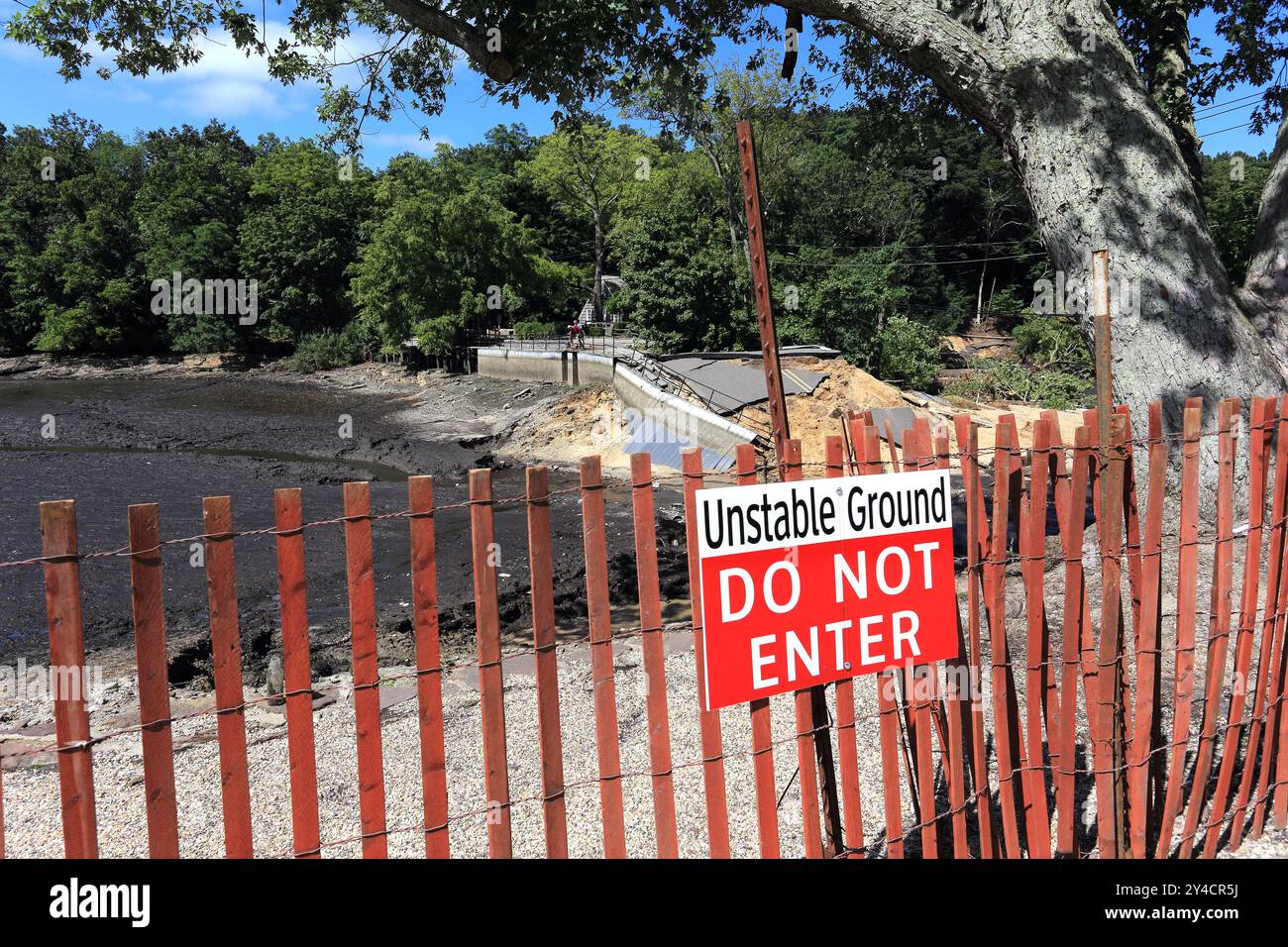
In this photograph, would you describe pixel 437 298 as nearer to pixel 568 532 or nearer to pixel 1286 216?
pixel 568 532

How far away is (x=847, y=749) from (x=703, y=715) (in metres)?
0.65

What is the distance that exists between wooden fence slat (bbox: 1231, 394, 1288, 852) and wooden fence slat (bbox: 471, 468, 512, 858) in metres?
3.44

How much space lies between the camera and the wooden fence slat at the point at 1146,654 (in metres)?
3.83

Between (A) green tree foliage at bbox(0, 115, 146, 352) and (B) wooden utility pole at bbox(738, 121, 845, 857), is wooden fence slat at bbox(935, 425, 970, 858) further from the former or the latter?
(A) green tree foliage at bbox(0, 115, 146, 352)

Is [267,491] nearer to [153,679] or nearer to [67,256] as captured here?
[153,679]

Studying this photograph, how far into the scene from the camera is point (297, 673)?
263cm

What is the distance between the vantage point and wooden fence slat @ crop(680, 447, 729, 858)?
3039 mm

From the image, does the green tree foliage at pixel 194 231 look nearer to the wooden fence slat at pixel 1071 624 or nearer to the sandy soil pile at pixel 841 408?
the sandy soil pile at pixel 841 408

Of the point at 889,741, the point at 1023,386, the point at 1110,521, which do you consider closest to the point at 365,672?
the point at 889,741

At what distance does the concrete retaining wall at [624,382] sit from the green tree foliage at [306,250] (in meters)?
20.6

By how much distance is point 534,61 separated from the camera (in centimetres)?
888

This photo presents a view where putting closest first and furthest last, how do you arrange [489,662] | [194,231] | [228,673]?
1. [228,673]
2. [489,662]
3. [194,231]
